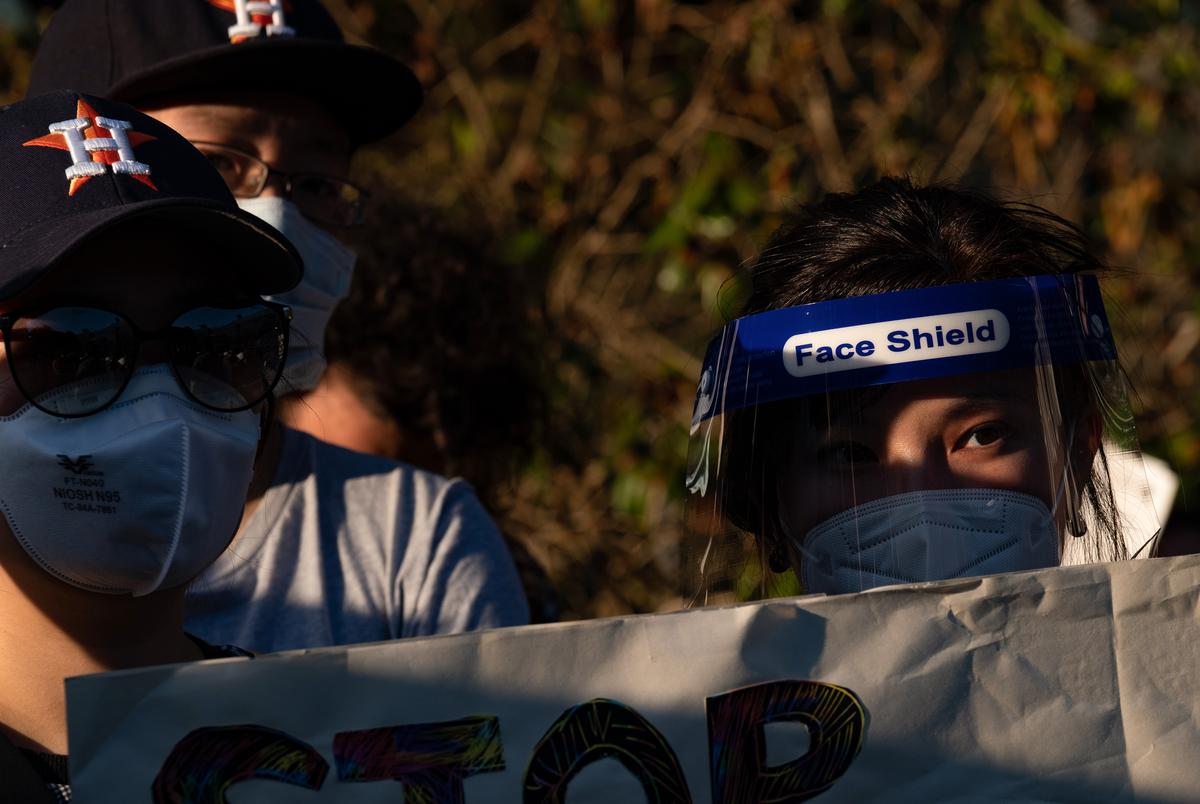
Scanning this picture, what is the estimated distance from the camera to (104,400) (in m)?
1.71

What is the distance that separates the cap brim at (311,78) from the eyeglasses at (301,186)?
14 cm

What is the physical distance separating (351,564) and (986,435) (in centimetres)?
130

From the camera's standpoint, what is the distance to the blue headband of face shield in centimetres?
195

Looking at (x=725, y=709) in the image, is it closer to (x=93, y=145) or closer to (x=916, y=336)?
(x=916, y=336)

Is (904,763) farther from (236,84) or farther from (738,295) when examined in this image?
(236,84)

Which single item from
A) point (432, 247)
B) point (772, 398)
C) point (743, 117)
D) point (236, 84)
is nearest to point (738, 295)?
point (772, 398)

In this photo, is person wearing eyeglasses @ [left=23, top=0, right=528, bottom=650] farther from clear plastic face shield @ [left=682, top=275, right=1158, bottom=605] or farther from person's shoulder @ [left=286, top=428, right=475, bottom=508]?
clear plastic face shield @ [left=682, top=275, right=1158, bottom=605]

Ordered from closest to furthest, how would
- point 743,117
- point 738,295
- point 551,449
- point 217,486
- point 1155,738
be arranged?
point 1155,738 → point 217,486 → point 738,295 → point 551,449 → point 743,117

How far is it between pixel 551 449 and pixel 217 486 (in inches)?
142

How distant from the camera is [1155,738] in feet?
5.51

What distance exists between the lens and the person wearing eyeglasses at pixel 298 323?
262 centimetres

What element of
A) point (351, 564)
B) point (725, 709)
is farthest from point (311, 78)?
point (725, 709)

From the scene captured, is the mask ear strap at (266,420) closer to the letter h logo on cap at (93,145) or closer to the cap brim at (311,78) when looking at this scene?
the letter h logo on cap at (93,145)

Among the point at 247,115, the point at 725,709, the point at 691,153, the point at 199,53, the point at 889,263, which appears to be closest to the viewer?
the point at 725,709
